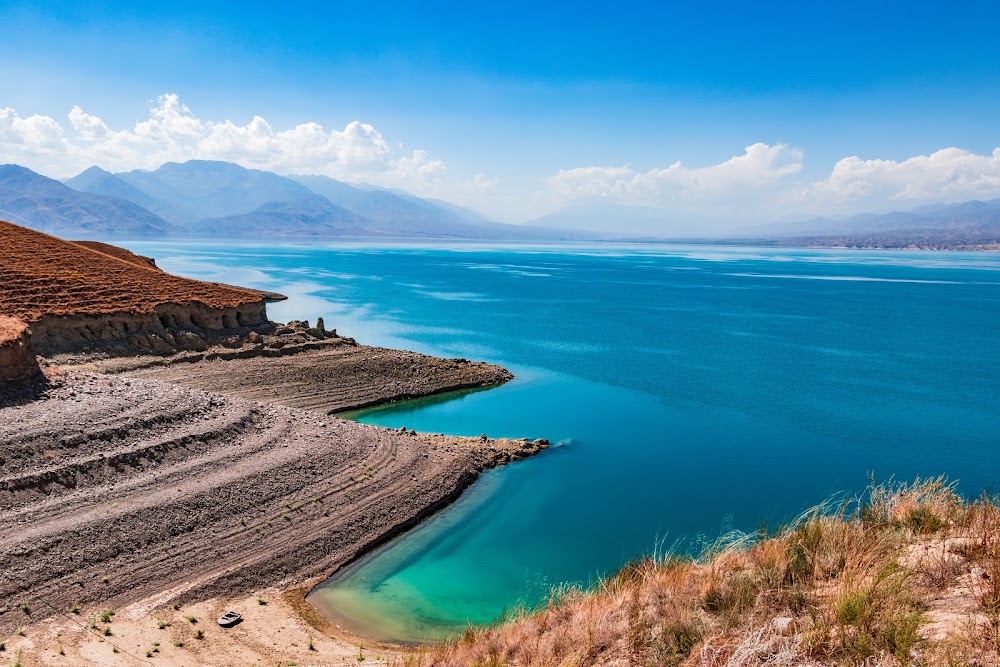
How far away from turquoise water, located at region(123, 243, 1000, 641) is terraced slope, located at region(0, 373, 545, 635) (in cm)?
157

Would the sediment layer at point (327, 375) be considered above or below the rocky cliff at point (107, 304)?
below

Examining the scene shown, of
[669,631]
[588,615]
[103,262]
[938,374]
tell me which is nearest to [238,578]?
[588,615]

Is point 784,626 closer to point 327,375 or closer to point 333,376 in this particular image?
point 333,376

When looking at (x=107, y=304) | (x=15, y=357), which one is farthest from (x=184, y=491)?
(x=107, y=304)

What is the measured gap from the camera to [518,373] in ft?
132

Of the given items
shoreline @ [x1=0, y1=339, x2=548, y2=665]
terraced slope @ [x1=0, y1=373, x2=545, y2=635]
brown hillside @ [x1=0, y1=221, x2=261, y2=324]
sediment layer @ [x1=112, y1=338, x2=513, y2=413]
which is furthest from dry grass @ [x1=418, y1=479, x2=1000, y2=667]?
brown hillside @ [x1=0, y1=221, x2=261, y2=324]

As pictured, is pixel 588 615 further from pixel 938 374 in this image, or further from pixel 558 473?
pixel 938 374

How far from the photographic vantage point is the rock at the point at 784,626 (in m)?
6.81

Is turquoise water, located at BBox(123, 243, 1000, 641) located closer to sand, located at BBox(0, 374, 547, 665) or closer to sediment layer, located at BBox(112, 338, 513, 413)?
sediment layer, located at BBox(112, 338, 513, 413)

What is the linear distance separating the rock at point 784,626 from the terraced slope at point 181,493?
39.6 ft

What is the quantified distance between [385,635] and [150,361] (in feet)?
85.4

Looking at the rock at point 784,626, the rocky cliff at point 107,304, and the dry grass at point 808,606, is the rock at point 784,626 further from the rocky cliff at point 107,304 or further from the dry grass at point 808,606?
the rocky cliff at point 107,304

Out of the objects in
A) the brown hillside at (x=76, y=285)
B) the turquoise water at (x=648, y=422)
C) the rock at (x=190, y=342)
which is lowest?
the turquoise water at (x=648, y=422)

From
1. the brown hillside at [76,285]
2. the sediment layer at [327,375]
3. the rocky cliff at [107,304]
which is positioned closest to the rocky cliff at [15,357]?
the sediment layer at [327,375]
